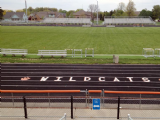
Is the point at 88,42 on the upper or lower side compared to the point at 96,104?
upper

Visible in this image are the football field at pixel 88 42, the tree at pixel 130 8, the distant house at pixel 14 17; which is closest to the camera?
the football field at pixel 88 42

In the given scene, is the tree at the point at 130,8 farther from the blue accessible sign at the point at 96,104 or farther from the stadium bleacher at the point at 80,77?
the blue accessible sign at the point at 96,104

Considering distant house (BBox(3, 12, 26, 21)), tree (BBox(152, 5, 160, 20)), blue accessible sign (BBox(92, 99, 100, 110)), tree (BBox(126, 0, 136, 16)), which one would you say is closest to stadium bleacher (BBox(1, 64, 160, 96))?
blue accessible sign (BBox(92, 99, 100, 110))

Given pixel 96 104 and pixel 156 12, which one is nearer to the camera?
pixel 96 104

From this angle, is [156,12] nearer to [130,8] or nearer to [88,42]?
[130,8]

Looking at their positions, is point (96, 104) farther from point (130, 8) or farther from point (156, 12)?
point (130, 8)

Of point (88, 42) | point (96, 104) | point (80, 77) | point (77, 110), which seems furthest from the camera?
point (88, 42)

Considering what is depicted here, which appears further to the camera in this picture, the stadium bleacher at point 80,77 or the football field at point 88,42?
the football field at point 88,42

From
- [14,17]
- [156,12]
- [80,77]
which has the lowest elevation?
[80,77]

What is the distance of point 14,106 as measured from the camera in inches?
347

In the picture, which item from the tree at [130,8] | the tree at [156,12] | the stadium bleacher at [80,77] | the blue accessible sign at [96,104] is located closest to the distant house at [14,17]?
the tree at [130,8]

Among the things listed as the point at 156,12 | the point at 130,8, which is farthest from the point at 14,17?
the point at 156,12

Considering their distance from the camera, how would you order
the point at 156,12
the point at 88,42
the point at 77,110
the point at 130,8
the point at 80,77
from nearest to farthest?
the point at 77,110
the point at 80,77
the point at 88,42
the point at 156,12
the point at 130,8

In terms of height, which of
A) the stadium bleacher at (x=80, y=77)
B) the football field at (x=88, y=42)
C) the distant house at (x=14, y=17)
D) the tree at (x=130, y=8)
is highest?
the tree at (x=130, y=8)
